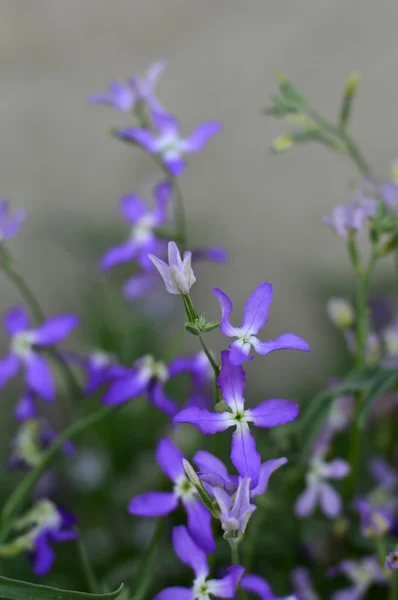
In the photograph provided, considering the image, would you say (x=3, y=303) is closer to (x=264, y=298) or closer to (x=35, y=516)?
(x=35, y=516)

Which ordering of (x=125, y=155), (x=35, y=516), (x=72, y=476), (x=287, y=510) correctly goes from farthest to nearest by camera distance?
(x=125, y=155) → (x=72, y=476) → (x=287, y=510) → (x=35, y=516)

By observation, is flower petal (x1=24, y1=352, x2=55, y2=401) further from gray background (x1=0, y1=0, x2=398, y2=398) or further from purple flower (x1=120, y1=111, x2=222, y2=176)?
gray background (x1=0, y1=0, x2=398, y2=398)

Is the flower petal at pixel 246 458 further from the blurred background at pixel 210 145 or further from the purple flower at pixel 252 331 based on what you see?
the blurred background at pixel 210 145

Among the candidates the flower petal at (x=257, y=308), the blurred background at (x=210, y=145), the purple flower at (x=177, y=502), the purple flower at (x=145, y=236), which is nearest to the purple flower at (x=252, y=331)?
the flower petal at (x=257, y=308)

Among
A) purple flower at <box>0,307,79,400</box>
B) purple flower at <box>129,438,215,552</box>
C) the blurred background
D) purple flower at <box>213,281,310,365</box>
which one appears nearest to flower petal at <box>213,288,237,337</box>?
purple flower at <box>213,281,310,365</box>

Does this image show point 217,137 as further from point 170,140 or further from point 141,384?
point 141,384

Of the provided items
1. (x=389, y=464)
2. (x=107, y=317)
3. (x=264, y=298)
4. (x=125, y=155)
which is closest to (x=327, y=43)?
(x=125, y=155)
